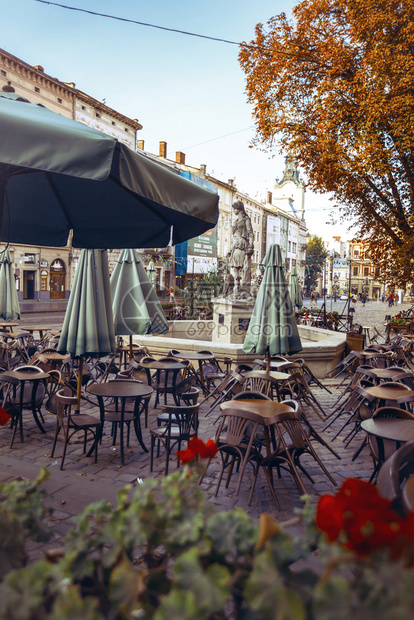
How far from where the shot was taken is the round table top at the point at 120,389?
4.99 m

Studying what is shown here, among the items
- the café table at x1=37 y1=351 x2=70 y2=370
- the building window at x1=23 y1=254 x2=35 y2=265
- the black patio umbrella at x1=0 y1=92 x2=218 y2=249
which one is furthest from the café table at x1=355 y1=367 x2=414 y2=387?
the building window at x1=23 y1=254 x2=35 y2=265

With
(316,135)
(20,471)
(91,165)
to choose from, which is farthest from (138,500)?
(316,135)

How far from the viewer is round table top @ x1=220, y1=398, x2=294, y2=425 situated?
3930 mm

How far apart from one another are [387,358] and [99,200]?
245 inches

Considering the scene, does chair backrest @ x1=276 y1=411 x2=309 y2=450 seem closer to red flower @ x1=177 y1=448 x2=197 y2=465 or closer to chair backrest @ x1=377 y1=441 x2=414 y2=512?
chair backrest @ x1=377 y1=441 x2=414 y2=512

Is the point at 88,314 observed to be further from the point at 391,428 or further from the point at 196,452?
the point at 196,452

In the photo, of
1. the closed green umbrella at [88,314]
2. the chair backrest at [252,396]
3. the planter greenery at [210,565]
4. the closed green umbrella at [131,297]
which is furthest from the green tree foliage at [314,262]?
the planter greenery at [210,565]

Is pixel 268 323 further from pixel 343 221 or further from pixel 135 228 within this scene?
pixel 343 221

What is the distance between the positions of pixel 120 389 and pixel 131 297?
2.92 meters

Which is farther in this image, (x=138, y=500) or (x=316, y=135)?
(x=316, y=135)

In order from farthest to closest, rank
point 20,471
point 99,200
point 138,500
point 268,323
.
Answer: point 268,323
point 99,200
point 20,471
point 138,500

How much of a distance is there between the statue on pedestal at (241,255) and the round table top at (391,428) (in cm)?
979

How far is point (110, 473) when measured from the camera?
178 inches

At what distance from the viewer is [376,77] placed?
10.7 m
